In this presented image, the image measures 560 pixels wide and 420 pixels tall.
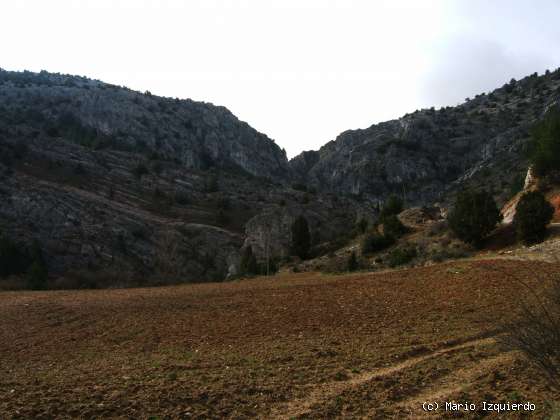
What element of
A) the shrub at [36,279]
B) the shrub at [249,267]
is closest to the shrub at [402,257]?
the shrub at [249,267]

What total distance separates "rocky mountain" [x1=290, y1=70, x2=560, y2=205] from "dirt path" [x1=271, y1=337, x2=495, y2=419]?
260 feet

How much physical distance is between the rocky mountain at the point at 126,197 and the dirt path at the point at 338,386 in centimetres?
3665

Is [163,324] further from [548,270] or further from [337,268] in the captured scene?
[337,268]

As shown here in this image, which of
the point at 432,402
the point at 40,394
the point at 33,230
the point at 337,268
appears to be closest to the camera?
the point at 432,402

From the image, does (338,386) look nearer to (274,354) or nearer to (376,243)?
(274,354)

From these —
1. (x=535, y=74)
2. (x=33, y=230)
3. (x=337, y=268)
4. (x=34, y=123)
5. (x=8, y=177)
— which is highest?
(x=535, y=74)

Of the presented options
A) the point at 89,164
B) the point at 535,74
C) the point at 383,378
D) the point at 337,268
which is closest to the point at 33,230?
the point at 89,164

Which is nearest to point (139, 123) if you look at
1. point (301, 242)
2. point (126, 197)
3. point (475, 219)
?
point (126, 197)

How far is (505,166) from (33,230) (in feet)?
238

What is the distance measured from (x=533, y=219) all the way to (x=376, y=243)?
562 inches

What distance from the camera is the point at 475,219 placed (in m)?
30.7

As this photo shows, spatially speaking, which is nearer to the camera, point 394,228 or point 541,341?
point 541,341

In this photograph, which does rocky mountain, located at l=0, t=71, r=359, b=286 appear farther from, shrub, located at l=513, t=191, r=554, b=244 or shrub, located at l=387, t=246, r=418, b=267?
shrub, located at l=513, t=191, r=554, b=244

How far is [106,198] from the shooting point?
66625 mm
